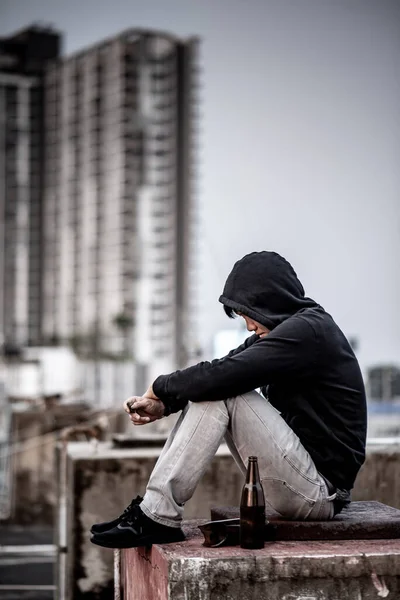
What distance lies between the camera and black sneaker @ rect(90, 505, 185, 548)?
13.6ft

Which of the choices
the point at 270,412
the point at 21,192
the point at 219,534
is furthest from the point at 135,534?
the point at 21,192

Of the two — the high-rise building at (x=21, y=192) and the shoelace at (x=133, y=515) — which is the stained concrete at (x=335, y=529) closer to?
the shoelace at (x=133, y=515)

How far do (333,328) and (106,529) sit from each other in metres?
1.29

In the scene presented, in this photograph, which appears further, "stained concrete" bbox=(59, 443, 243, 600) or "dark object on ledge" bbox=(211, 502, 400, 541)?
"stained concrete" bbox=(59, 443, 243, 600)

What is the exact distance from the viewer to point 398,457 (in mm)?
7176

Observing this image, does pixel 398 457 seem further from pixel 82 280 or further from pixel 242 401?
pixel 82 280

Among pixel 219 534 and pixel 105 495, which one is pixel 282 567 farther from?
pixel 105 495

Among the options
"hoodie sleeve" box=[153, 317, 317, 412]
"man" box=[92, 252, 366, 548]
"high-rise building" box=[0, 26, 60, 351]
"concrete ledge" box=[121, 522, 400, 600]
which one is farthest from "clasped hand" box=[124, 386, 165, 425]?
"high-rise building" box=[0, 26, 60, 351]

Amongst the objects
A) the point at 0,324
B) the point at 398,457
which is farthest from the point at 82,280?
the point at 398,457

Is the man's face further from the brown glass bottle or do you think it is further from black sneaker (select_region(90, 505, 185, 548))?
black sneaker (select_region(90, 505, 185, 548))

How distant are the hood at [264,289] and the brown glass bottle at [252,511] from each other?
0.72 m

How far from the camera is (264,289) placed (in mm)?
4383

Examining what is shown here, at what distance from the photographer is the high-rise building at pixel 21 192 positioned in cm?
15525

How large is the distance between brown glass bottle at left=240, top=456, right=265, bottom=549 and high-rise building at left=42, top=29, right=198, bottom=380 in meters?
146
